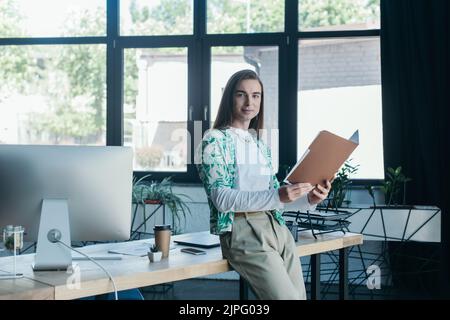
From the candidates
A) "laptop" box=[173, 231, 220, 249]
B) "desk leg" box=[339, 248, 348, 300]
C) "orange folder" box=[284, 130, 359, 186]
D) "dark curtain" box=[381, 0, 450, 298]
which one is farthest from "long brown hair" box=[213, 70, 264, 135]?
"dark curtain" box=[381, 0, 450, 298]

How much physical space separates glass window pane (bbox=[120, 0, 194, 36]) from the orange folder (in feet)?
9.94

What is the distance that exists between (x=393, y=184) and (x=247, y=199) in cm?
241

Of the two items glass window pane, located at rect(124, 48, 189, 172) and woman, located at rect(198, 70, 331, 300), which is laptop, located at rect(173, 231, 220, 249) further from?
glass window pane, located at rect(124, 48, 189, 172)

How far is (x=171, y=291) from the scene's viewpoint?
437cm

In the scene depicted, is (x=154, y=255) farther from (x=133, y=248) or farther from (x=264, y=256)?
(x=264, y=256)

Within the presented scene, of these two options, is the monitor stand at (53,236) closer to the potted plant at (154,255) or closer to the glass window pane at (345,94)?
the potted plant at (154,255)

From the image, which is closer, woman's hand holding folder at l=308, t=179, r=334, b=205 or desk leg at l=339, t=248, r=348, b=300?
woman's hand holding folder at l=308, t=179, r=334, b=205

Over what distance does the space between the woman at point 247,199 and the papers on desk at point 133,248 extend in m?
0.31

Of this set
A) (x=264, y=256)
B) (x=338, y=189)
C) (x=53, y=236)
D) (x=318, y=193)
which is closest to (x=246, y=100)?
(x=318, y=193)

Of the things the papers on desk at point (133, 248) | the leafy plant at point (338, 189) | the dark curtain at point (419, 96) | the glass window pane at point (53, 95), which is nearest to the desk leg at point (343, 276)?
the papers on desk at point (133, 248)

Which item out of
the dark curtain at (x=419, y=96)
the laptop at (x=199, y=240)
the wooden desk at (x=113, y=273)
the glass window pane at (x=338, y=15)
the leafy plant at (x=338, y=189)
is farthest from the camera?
the glass window pane at (x=338, y=15)

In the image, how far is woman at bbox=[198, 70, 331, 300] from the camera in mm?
2100

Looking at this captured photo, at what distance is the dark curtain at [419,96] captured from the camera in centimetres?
438
